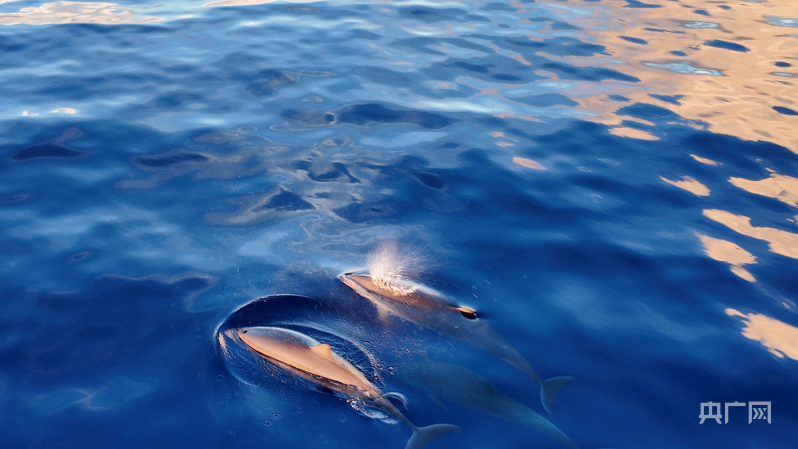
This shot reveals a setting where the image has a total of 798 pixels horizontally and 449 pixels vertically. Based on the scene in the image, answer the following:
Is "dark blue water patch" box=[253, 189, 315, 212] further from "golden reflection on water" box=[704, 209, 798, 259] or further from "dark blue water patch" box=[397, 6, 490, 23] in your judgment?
"dark blue water patch" box=[397, 6, 490, 23]

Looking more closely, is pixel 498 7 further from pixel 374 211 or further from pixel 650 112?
pixel 374 211

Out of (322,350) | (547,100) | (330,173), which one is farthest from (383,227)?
(547,100)

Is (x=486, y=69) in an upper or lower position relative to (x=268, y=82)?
upper

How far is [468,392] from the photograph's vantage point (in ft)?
17.5

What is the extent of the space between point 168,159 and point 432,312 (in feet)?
17.3

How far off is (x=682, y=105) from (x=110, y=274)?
11.3m

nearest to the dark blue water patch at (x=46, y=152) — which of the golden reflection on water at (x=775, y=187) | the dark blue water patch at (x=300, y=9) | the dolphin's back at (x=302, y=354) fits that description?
the dolphin's back at (x=302, y=354)

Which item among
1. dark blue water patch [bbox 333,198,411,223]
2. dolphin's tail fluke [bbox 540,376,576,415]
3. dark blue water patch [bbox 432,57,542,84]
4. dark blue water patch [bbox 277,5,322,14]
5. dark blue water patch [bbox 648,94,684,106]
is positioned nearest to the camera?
dolphin's tail fluke [bbox 540,376,576,415]

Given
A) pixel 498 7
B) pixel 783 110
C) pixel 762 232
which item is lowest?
pixel 762 232

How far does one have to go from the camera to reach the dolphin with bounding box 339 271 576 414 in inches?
233

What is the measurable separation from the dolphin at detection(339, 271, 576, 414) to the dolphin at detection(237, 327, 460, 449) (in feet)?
3.64

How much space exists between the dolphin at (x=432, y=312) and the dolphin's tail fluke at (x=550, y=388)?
0.04 m

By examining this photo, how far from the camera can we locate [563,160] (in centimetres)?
972

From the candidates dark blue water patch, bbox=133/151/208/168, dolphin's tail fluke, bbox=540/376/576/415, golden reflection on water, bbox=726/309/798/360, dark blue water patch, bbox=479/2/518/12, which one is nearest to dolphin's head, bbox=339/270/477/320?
dolphin's tail fluke, bbox=540/376/576/415
